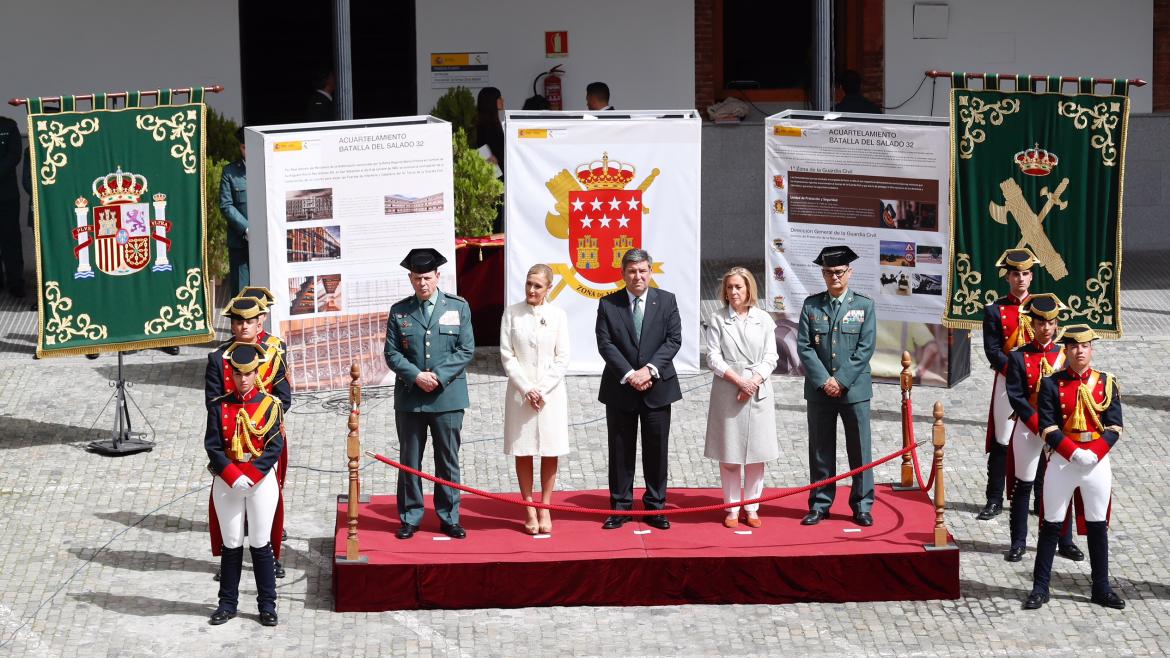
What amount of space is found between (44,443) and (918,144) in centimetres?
697

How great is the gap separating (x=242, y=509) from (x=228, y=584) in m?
Result: 0.43

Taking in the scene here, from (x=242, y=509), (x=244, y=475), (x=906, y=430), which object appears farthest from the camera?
(x=906, y=430)

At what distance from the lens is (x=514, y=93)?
19500mm

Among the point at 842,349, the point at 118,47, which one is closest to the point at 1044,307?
the point at 842,349

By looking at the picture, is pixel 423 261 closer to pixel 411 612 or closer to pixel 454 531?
→ pixel 454 531

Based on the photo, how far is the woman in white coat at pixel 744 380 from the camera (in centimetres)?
1059

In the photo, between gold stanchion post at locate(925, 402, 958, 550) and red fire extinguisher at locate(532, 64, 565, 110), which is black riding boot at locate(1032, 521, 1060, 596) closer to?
gold stanchion post at locate(925, 402, 958, 550)

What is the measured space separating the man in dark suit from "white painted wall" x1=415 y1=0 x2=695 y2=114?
911cm

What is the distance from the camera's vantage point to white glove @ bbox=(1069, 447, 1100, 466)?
31.8 feet

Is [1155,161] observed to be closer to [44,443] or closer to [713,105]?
[713,105]

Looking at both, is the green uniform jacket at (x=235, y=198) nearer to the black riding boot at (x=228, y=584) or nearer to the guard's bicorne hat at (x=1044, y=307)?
the black riding boot at (x=228, y=584)

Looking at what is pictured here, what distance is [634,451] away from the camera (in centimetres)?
1076

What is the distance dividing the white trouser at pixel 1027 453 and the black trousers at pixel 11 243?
1089cm

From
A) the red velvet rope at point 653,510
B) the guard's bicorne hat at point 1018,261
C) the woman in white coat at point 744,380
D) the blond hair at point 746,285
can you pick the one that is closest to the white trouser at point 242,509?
the red velvet rope at point 653,510
